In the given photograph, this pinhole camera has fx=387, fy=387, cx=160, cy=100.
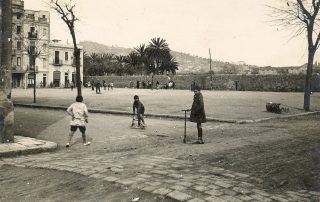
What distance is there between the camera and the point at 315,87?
155 ft

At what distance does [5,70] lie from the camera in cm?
891

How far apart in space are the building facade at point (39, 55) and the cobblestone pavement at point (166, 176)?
183ft

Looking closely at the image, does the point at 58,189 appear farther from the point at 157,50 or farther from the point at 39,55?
the point at 157,50

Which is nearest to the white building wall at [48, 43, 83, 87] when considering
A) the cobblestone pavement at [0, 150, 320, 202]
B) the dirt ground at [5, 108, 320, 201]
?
the dirt ground at [5, 108, 320, 201]

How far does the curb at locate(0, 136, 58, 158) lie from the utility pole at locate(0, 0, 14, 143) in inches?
13.9

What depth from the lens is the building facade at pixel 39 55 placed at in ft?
211

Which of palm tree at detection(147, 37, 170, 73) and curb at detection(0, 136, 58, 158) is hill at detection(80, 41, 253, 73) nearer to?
palm tree at detection(147, 37, 170, 73)

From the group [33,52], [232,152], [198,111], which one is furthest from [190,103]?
[232,152]

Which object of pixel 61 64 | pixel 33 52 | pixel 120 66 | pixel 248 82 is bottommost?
pixel 248 82

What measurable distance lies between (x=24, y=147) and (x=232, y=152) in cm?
449

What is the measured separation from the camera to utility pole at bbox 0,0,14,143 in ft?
29.0

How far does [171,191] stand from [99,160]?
98.5 inches

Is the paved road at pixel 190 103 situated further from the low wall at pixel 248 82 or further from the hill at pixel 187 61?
the hill at pixel 187 61

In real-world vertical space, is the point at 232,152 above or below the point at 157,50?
below
